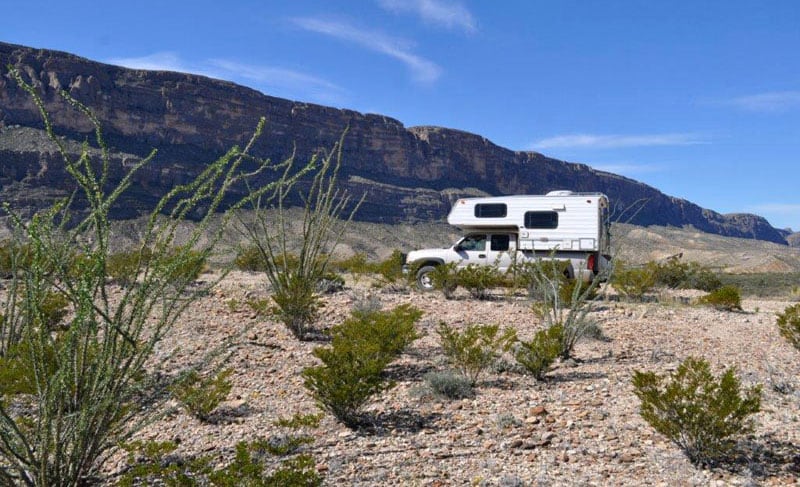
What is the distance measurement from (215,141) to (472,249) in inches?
2509

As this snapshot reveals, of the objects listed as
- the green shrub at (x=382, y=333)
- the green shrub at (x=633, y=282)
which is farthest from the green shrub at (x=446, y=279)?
the green shrub at (x=382, y=333)

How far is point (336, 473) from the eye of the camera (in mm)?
4035

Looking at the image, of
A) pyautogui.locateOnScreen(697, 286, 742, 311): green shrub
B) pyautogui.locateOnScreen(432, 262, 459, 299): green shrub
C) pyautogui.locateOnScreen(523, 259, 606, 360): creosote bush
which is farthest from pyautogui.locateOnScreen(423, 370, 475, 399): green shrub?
pyautogui.locateOnScreen(697, 286, 742, 311): green shrub

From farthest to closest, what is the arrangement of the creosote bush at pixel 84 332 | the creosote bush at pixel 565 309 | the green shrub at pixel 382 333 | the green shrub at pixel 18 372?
1. the creosote bush at pixel 565 309
2. the green shrub at pixel 382 333
3. the green shrub at pixel 18 372
4. the creosote bush at pixel 84 332

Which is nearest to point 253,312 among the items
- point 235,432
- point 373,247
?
point 235,432

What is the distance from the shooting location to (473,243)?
46.0ft

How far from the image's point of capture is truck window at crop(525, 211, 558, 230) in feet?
45.3

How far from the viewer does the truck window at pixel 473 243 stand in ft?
45.8

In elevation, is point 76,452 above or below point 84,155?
below

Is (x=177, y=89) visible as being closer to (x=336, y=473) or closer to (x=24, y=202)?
(x=24, y=202)

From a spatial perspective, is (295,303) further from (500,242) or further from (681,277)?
(681,277)

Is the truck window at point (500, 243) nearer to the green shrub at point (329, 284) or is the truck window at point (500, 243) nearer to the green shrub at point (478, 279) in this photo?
the green shrub at point (478, 279)

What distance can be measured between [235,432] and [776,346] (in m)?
7.48

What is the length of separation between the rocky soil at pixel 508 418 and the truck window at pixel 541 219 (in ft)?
17.3
